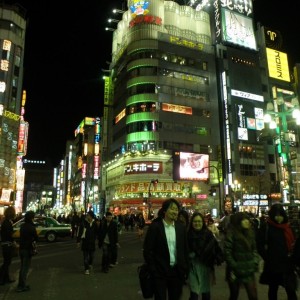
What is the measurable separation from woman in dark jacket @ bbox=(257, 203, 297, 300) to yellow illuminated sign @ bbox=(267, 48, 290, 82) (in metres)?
73.6

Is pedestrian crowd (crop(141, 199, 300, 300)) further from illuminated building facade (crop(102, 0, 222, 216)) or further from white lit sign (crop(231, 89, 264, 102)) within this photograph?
white lit sign (crop(231, 89, 264, 102))

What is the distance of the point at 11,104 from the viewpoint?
2245 inches

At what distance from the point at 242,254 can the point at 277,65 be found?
77.2 metres

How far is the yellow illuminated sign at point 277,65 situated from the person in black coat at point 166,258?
7513cm

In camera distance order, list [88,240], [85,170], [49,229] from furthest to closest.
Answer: [85,170], [49,229], [88,240]

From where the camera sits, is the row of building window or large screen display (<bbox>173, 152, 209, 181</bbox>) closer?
large screen display (<bbox>173, 152, 209, 181</bbox>)

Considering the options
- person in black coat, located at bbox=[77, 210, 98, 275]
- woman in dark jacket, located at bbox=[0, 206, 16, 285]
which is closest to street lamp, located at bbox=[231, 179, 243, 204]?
person in black coat, located at bbox=[77, 210, 98, 275]

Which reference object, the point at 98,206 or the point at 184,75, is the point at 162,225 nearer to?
the point at 184,75

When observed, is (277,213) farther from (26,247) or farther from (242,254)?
(26,247)

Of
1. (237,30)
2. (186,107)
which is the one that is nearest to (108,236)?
(186,107)

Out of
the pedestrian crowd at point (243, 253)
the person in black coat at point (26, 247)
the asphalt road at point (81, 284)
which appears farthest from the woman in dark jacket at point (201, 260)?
the person in black coat at point (26, 247)

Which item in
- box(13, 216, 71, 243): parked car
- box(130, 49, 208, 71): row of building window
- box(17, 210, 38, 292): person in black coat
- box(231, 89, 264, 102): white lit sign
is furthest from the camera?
box(231, 89, 264, 102): white lit sign

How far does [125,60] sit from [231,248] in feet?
194

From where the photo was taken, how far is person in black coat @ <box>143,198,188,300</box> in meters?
4.20
